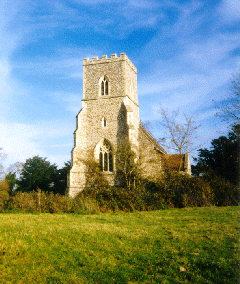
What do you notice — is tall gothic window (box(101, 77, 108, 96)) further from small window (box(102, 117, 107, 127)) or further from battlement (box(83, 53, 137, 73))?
small window (box(102, 117, 107, 127))

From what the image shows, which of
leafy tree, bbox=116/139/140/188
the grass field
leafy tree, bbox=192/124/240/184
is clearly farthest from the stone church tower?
the grass field

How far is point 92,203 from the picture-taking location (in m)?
13.4

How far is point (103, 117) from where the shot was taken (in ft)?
80.0

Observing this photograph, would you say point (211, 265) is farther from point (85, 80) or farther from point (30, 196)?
point (85, 80)

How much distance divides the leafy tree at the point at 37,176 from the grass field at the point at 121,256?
22865 millimetres

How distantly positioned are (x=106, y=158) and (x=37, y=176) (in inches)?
363

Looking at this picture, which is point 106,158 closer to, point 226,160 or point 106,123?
point 106,123

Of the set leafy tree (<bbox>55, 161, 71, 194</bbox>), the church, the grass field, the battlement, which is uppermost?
the battlement

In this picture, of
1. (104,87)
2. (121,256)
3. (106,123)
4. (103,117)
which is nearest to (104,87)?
(104,87)

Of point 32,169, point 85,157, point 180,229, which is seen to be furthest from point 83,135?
point 180,229

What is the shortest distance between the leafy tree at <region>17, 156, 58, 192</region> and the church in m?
7.69

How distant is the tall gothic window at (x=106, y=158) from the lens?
23484 mm

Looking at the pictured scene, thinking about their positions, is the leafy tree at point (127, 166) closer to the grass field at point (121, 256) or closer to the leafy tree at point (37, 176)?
the leafy tree at point (37, 176)

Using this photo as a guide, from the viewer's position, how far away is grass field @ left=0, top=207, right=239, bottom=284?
4070mm
